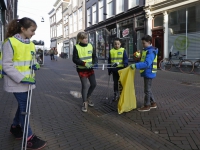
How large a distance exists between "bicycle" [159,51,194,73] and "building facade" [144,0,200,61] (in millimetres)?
363

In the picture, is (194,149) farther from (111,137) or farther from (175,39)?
(175,39)

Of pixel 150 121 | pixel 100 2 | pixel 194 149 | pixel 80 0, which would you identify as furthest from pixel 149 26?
pixel 80 0

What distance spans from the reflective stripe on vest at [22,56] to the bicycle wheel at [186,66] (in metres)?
10.2

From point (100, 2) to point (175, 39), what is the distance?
12166 millimetres

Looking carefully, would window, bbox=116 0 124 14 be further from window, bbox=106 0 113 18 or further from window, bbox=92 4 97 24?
window, bbox=92 4 97 24

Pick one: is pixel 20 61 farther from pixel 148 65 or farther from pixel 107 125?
pixel 148 65

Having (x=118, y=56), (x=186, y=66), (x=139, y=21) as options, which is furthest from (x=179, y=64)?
(x=118, y=56)

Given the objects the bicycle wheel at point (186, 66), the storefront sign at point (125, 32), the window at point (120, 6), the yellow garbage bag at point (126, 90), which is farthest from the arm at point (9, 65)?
the window at point (120, 6)

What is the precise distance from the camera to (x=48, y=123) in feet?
12.6

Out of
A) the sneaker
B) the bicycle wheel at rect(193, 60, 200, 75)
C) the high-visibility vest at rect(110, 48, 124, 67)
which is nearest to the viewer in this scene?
the sneaker

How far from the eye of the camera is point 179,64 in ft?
38.5

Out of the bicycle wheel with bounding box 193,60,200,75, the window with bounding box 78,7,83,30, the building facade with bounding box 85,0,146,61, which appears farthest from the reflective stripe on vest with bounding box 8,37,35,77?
the window with bounding box 78,7,83,30

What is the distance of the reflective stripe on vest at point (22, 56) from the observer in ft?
8.39

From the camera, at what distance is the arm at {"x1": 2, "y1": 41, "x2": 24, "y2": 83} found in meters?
2.50
